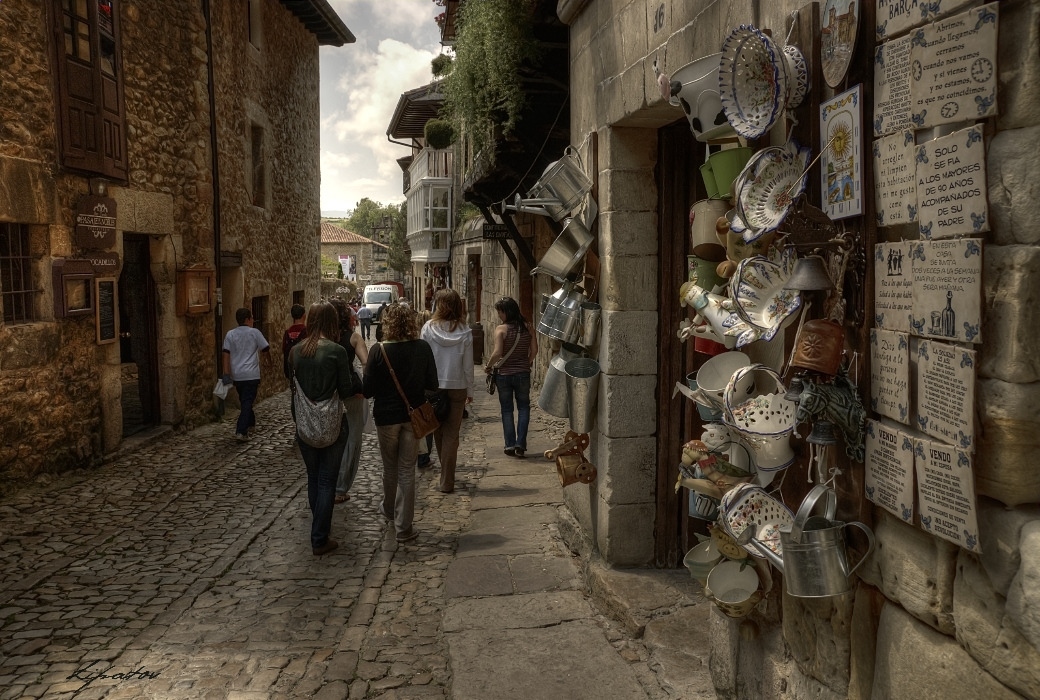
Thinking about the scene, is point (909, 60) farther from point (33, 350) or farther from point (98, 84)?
point (98, 84)

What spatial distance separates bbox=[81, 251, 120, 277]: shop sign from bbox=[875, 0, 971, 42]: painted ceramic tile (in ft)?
26.3

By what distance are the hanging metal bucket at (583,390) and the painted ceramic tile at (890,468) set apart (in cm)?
236

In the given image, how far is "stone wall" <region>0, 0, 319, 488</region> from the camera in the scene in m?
7.22

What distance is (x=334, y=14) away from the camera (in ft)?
54.1

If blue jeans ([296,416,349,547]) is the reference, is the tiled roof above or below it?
above

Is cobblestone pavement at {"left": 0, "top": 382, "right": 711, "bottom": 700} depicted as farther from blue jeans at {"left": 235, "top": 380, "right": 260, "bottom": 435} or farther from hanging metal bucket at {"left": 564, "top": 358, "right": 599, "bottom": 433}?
blue jeans at {"left": 235, "top": 380, "right": 260, "bottom": 435}

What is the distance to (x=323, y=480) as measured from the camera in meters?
5.38

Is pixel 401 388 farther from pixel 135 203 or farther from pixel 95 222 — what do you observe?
pixel 135 203

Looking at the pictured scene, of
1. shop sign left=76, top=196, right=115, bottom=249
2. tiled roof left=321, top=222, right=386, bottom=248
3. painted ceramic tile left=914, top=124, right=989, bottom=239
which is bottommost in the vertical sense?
painted ceramic tile left=914, top=124, right=989, bottom=239

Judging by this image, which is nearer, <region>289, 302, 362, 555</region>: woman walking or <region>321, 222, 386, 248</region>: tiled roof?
<region>289, 302, 362, 555</region>: woman walking

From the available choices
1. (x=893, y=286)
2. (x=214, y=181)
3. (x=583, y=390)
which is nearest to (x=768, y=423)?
(x=893, y=286)

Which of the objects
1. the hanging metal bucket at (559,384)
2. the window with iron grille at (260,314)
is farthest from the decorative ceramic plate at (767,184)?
the window with iron grille at (260,314)

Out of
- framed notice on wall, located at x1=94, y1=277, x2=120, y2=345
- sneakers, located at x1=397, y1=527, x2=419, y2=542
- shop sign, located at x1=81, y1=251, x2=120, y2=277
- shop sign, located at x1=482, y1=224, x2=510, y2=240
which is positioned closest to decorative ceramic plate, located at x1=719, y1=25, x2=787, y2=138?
sneakers, located at x1=397, y1=527, x2=419, y2=542

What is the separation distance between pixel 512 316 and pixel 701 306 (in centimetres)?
484
